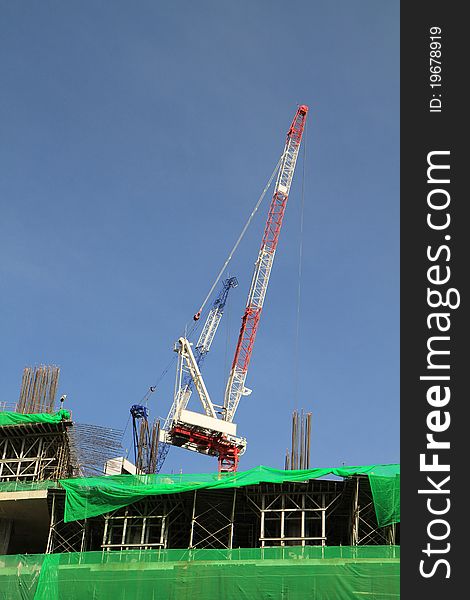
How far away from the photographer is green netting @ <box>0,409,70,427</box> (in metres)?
66.5

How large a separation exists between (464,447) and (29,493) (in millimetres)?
45809

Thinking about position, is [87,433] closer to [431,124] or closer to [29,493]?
[29,493]

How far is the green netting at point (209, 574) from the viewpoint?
168ft

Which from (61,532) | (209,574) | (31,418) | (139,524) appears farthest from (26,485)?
(209,574)

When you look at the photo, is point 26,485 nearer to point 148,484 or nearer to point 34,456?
point 34,456

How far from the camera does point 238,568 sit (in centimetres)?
5294

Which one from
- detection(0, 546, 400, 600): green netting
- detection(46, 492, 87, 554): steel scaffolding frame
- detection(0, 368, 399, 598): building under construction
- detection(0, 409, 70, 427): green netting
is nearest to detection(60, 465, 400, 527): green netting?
detection(0, 368, 399, 598): building under construction

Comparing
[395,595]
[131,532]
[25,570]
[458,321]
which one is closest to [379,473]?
[395,595]

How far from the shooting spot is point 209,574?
174 feet

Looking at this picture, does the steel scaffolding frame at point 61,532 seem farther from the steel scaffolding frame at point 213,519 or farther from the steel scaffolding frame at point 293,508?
the steel scaffolding frame at point 293,508

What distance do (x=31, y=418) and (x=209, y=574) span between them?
2134 centimetres

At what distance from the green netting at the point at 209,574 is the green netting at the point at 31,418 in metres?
12.6

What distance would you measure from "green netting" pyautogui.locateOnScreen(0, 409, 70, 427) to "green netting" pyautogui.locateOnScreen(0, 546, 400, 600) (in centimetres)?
1258

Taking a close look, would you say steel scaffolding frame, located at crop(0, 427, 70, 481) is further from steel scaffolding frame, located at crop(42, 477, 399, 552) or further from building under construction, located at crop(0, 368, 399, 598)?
steel scaffolding frame, located at crop(42, 477, 399, 552)
